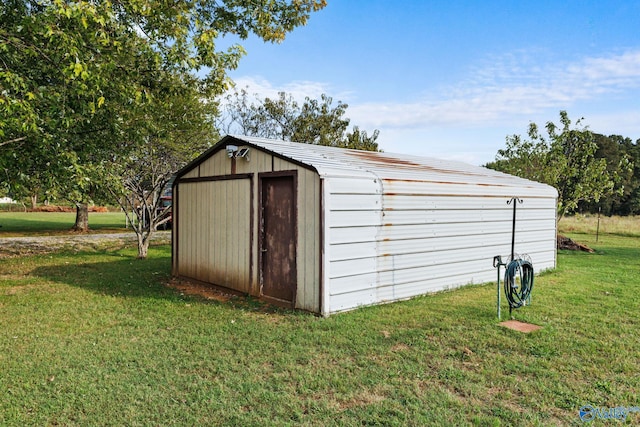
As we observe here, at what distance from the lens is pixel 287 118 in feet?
68.0

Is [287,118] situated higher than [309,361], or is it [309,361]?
[287,118]

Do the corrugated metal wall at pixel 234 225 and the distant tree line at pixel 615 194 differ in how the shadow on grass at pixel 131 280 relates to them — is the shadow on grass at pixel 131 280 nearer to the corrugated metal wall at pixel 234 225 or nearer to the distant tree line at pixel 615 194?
the corrugated metal wall at pixel 234 225

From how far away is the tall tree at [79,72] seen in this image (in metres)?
5.16

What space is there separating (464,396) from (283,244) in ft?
11.3

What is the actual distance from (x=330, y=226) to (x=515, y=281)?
255 centimetres

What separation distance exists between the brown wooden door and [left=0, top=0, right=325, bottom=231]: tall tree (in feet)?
7.83

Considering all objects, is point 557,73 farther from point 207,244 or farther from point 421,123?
point 207,244

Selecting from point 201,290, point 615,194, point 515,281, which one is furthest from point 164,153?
point 615,194

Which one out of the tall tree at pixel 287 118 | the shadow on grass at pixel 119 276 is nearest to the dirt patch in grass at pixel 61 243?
the shadow on grass at pixel 119 276

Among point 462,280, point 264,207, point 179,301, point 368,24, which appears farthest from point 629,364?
point 368,24

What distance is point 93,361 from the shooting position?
3.98 metres

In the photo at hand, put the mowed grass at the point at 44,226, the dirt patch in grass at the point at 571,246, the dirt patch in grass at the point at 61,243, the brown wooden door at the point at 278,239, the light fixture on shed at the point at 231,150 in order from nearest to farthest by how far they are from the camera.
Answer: the brown wooden door at the point at 278,239 < the light fixture on shed at the point at 231,150 < the dirt patch in grass at the point at 61,243 < the dirt patch in grass at the point at 571,246 < the mowed grass at the point at 44,226

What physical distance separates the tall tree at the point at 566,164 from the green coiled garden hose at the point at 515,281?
1012 cm

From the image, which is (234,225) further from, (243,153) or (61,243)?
(61,243)
